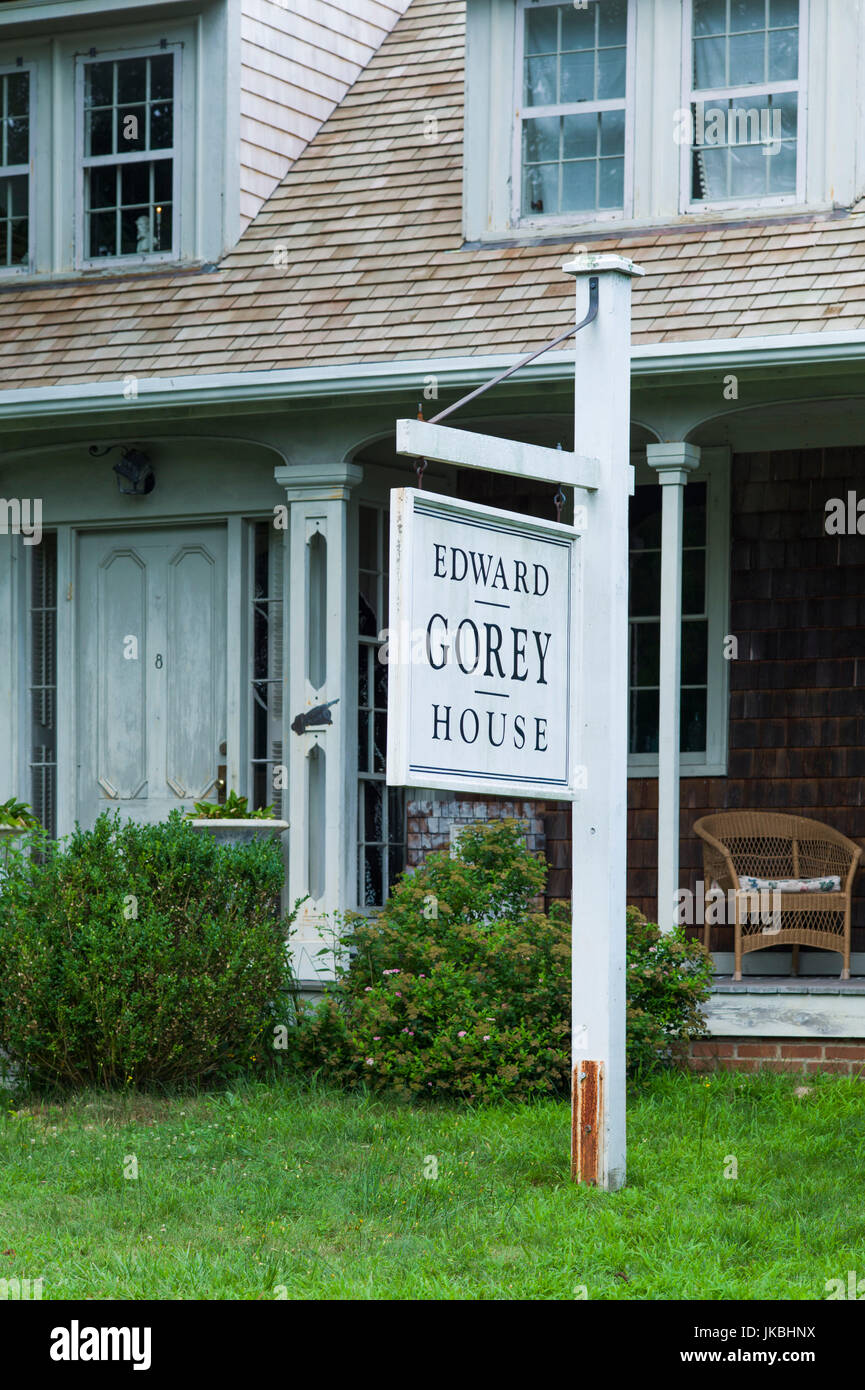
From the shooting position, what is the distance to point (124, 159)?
1037cm

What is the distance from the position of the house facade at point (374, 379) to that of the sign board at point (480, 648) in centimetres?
263

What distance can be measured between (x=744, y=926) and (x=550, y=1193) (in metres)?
3.79

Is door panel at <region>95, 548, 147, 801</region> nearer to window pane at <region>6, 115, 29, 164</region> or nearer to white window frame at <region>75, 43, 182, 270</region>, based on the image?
white window frame at <region>75, 43, 182, 270</region>

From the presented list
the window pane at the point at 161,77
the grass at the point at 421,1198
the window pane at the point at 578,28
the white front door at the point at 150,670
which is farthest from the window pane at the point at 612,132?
the grass at the point at 421,1198

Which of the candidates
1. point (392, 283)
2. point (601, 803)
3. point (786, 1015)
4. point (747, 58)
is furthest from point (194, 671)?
point (601, 803)

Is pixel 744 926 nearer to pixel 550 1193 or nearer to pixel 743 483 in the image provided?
pixel 743 483

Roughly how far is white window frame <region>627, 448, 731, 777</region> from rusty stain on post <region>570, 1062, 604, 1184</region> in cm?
399

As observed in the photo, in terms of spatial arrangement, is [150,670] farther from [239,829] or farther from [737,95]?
[737,95]

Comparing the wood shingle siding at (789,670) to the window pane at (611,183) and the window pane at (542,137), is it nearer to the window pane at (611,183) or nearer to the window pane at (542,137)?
the window pane at (611,183)

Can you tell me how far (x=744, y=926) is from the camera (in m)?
9.45

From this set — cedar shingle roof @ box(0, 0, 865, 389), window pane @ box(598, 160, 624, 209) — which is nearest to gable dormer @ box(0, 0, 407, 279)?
cedar shingle roof @ box(0, 0, 865, 389)

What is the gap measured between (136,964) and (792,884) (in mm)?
3390

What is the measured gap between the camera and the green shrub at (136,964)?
293 inches

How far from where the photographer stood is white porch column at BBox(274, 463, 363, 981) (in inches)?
353
